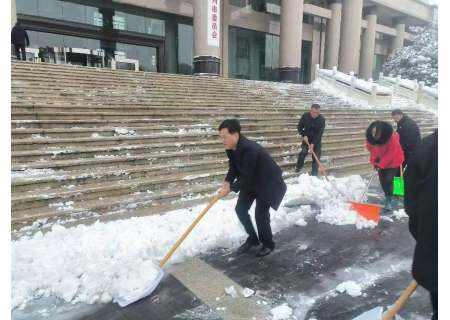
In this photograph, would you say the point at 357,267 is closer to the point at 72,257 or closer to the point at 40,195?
the point at 72,257

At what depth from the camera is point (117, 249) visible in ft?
11.9

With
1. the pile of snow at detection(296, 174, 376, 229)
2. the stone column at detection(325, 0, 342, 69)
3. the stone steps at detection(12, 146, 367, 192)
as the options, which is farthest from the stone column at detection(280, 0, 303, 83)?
the pile of snow at detection(296, 174, 376, 229)

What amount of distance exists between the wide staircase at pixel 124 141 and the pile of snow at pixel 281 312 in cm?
272

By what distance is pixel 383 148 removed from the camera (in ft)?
15.4

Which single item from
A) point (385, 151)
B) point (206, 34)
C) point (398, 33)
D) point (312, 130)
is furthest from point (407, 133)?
point (398, 33)

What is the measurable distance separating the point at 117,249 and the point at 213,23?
15882mm

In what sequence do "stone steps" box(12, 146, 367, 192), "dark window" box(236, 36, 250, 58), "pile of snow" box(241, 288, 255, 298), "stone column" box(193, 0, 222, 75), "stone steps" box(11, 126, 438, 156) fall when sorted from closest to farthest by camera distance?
"pile of snow" box(241, 288, 255, 298)
"stone steps" box(12, 146, 367, 192)
"stone steps" box(11, 126, 438, 156)
"stone column" box(193, 0, 222, 75)
"dark window" box(236, 36, 250, 58)

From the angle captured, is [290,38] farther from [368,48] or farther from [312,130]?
[312,130]

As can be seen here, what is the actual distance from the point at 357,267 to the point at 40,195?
4.24 meters

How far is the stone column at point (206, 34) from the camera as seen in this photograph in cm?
1697

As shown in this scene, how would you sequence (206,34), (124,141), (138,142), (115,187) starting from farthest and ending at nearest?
(206,34) < (138,142) < (124,141) < (115,187)

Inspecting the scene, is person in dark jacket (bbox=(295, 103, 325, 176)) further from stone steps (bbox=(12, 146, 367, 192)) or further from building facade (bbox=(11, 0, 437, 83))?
building facade (bbox=(11, 0, 437, 83))

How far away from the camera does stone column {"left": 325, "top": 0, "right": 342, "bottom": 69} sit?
25.1m

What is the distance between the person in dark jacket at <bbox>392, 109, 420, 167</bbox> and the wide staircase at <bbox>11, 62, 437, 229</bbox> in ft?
6.73
